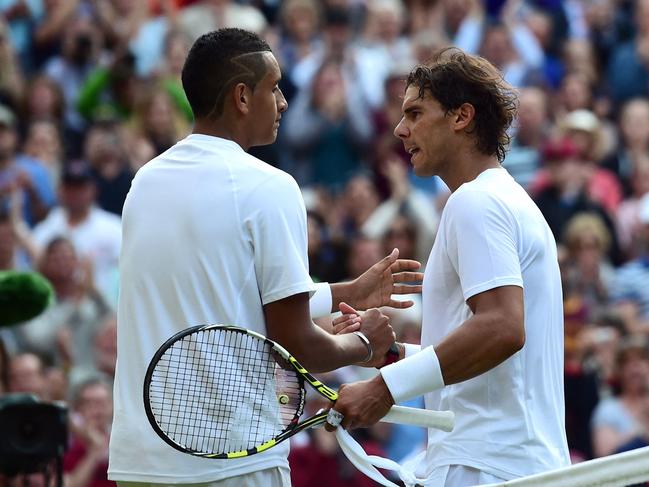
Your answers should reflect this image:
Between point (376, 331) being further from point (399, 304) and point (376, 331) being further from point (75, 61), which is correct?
point (75, 61)

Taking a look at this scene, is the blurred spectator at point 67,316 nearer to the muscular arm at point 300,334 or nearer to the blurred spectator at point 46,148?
the blurred spectator at point 46,148

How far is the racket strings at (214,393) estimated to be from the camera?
163 inches

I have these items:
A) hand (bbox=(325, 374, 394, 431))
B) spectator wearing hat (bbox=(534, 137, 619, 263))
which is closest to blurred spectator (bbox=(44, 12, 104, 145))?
spectator wearing hat (bbox=(534, 137, 619, 263))

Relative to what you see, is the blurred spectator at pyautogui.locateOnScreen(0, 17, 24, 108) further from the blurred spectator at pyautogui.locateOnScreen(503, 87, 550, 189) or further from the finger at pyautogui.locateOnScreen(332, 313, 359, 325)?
the finger at pyautogui.locateOnScreen(332, 313, 359, 325)

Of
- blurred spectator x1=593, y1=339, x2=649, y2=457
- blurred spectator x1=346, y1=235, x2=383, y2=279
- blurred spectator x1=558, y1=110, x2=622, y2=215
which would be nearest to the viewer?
blurred spectator x1=593, y1=339, x2=649, y2=457

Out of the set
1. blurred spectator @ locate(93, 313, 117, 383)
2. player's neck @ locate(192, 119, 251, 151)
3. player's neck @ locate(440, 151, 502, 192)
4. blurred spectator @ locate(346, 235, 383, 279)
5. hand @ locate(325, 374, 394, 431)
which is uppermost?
player's neck @ locate(192, 119, 251, 151)

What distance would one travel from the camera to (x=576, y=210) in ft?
36.4

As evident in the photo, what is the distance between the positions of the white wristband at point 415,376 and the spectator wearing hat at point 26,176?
258 inches

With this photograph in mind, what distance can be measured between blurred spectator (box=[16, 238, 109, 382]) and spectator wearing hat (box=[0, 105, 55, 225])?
100cm

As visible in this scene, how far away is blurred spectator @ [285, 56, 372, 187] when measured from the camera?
38.5 feet

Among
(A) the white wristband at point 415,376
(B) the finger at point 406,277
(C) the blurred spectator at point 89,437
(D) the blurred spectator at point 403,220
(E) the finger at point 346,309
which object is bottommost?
(C) the blurred spectator at point 89,437

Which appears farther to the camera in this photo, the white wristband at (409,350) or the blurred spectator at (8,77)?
the blurred spectator at (8,77)

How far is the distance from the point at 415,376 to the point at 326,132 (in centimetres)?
762

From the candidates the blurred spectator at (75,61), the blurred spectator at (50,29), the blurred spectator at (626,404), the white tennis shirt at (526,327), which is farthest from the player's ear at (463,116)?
the blurred spectator at (50,29)
